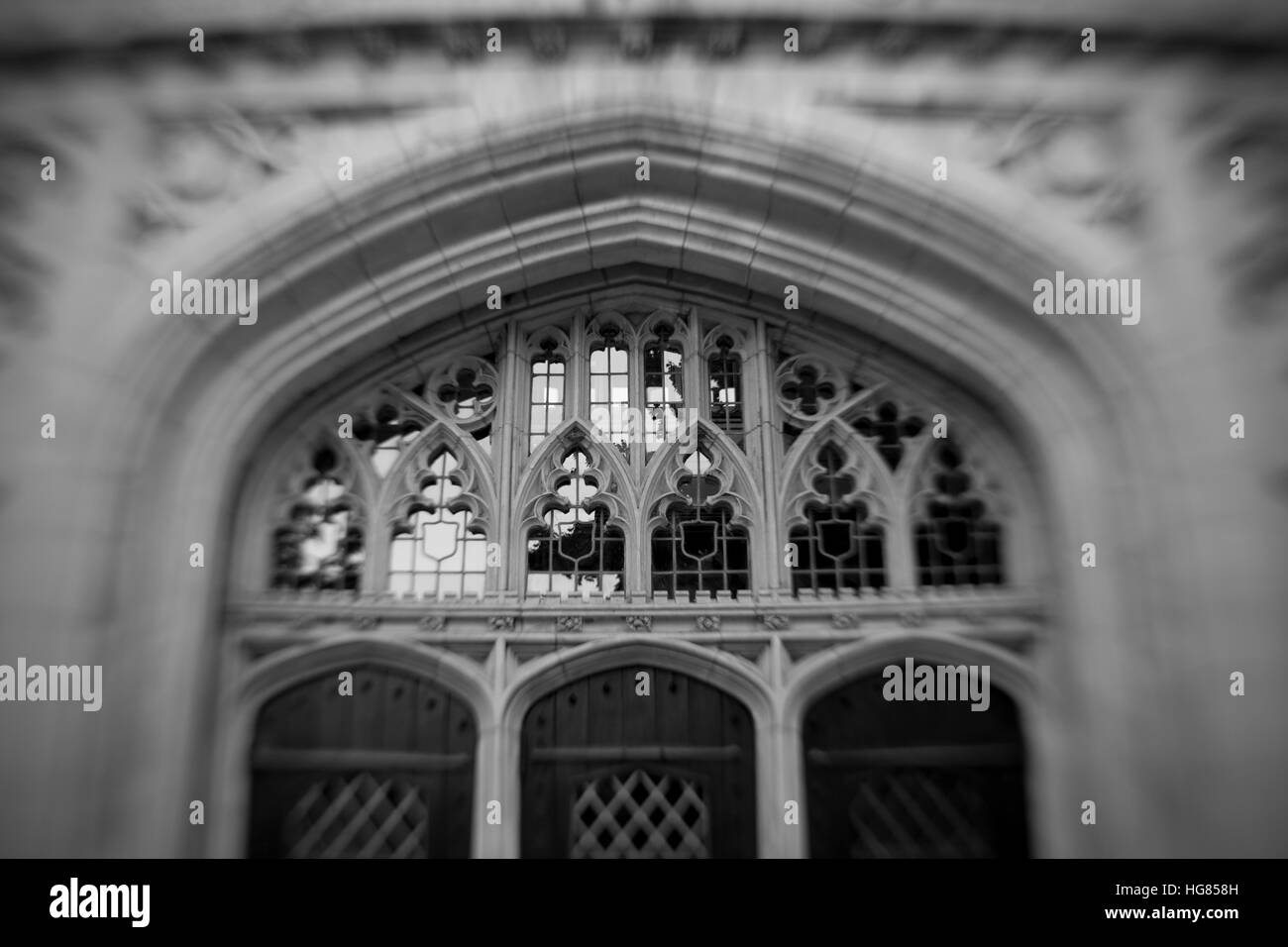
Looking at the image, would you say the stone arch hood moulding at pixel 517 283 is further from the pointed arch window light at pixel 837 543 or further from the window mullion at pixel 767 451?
the pointed arch window light at pixel 837 543

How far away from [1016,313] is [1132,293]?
1.92 feet

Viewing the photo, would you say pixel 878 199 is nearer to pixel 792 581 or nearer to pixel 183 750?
pixel 792 581

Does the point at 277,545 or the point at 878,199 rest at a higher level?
the point at 878,199

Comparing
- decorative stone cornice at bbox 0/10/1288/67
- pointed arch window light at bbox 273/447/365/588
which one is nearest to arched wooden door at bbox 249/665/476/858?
pointed arch window light at bbox 273/447/365/588

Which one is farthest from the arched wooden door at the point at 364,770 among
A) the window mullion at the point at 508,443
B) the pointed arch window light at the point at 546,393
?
the pointed arch window light at the point at 546,393

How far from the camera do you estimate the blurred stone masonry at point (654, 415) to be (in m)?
4.33

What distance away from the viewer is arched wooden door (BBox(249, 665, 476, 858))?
4926mm

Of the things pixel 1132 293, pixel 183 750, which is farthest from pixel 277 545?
pixel 1132 293

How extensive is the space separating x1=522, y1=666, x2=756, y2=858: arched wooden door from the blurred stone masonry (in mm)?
27

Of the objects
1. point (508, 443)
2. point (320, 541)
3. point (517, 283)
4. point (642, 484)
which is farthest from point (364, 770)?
point (517, 283)

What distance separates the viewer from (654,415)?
5.58 meters

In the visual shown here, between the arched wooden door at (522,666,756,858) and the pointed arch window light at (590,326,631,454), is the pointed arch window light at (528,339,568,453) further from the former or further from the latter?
the arched wooden door at (522,666,756,858)

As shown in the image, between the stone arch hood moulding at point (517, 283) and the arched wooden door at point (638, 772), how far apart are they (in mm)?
1833

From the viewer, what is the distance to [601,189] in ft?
17.3
